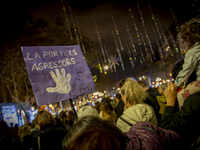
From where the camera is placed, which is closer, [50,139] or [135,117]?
[135,117]

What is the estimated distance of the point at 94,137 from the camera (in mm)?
949

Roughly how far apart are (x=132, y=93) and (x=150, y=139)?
126 centimetres

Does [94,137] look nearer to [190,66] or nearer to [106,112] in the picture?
[190,66]

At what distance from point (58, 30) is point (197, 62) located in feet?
59.0

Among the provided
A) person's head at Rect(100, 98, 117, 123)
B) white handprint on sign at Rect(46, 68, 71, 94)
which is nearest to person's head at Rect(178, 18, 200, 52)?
white handprint on sign at Rect(46, 68, 71, 94)

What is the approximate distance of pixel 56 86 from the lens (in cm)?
342

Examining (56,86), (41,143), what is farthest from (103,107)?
(41,143)

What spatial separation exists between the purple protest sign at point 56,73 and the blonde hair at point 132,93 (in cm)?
150

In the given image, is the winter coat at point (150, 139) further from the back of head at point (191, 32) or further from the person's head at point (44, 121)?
the person's head at point (44, 121)

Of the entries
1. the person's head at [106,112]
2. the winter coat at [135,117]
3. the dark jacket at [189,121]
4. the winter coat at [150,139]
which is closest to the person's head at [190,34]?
the dark jacket at [189,121]

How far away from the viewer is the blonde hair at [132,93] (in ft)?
7.50

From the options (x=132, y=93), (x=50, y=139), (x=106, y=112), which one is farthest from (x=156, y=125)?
(x=106, y=112)

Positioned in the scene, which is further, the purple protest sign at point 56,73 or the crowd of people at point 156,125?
the purple protest sign at point 56,73

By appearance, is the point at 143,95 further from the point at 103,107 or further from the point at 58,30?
the point at 58,30
